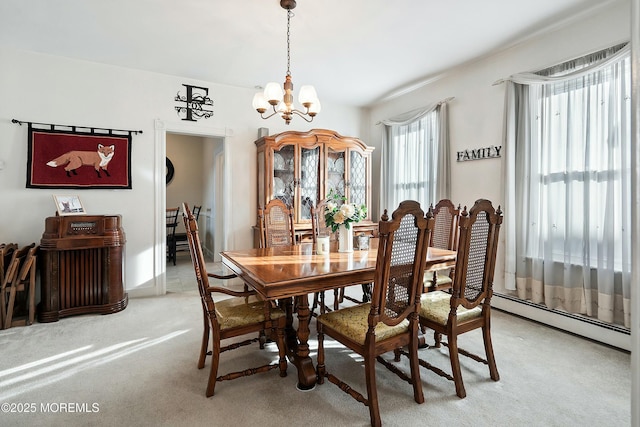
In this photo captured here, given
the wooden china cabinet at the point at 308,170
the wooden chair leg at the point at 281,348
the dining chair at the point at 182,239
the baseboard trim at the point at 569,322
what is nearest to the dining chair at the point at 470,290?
the wooden chair leg at the point at 281,348

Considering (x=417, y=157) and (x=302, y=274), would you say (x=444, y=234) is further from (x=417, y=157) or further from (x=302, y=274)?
(x=302, y=274)

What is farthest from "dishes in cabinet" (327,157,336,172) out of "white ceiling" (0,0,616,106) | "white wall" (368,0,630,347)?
"white wall" (368,0,630,347)

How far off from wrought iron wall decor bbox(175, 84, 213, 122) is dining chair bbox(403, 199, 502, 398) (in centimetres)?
349

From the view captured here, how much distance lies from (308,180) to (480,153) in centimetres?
215

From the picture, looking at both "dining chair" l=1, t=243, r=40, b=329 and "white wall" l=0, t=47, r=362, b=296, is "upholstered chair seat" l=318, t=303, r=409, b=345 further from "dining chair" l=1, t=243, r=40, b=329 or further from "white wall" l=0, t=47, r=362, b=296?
"dining chair" l=1, t=243, r=40, b=329

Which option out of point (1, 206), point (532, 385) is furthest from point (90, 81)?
point (532, 385)

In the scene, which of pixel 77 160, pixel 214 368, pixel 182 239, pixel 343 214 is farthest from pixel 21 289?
pixel 182 239

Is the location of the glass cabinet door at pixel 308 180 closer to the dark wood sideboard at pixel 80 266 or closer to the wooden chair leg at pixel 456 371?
the dark wood sideboard at pixel 80 266

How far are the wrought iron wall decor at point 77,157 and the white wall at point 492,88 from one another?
12.6 feet

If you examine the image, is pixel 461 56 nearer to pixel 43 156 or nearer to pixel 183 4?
pixel 183 4

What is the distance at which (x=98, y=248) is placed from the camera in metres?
3.26

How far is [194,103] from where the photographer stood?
4121mm

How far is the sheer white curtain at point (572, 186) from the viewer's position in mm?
2521

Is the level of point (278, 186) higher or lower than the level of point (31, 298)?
higher
